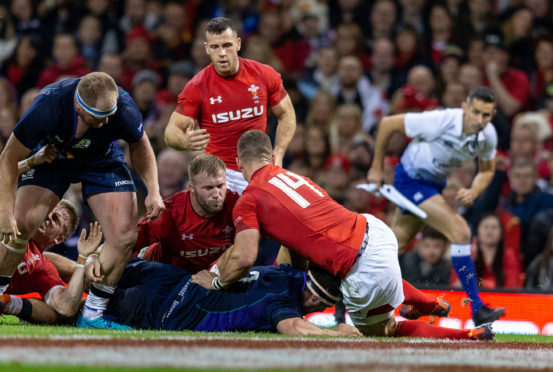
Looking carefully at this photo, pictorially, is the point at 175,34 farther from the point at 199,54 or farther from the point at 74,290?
the point at 74,290

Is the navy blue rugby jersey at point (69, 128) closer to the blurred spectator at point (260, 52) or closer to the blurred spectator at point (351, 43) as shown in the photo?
the blurred spectator at point (260, 52)

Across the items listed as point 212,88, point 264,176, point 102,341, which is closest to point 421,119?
point 212,88

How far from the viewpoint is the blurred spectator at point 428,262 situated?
8.95 m

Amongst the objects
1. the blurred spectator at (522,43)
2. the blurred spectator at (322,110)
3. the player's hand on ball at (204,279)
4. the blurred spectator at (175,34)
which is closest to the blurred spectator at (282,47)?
the blurred spectator at (322,110)

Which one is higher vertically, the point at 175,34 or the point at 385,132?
the point at 175,34

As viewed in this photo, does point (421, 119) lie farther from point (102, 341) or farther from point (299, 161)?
point (102, 341)

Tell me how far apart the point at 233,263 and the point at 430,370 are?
2.10 m

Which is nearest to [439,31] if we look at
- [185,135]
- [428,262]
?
[428,262]

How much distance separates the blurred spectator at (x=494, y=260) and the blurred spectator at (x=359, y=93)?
8.91ft

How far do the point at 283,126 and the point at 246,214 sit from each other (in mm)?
1847

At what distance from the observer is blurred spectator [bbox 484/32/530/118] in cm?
1098

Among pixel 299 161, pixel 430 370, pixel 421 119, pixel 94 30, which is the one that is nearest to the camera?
pixel 430 370

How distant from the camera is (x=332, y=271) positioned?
19.5 feet

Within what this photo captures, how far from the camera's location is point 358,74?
1157 cm
